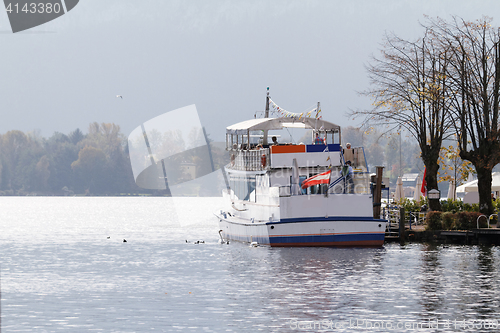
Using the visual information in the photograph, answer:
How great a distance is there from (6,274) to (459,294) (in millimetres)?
22999

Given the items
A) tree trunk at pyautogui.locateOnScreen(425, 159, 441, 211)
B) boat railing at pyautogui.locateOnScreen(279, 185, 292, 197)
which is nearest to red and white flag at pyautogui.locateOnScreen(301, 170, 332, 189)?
boat railing at pyautogui.locateOnScreen(279, 185, 292, 197)

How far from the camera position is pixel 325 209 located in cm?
4559

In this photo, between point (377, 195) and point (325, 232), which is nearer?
point (325, 232)

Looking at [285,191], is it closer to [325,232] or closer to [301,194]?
[301,194]

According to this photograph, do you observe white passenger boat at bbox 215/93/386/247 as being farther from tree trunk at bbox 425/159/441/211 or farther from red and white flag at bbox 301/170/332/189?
tree trunk at bbox 425/159/441/211

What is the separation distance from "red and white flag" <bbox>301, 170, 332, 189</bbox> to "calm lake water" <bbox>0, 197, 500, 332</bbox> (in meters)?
3.95

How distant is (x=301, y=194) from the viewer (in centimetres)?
4578

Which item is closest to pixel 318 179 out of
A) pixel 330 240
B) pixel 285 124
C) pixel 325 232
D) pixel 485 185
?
pixel 325 232

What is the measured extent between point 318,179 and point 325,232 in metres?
3.20

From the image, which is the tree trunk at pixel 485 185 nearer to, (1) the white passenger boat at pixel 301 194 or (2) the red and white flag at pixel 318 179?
(1) the white passenger boat at pixel 301 194

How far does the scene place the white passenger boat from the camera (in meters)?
45.5

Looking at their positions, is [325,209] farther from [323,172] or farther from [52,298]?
[52,298]

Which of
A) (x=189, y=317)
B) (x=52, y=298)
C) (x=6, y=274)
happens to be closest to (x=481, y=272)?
(x=189, y=317)

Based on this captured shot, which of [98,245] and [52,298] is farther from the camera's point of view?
[98,245]
